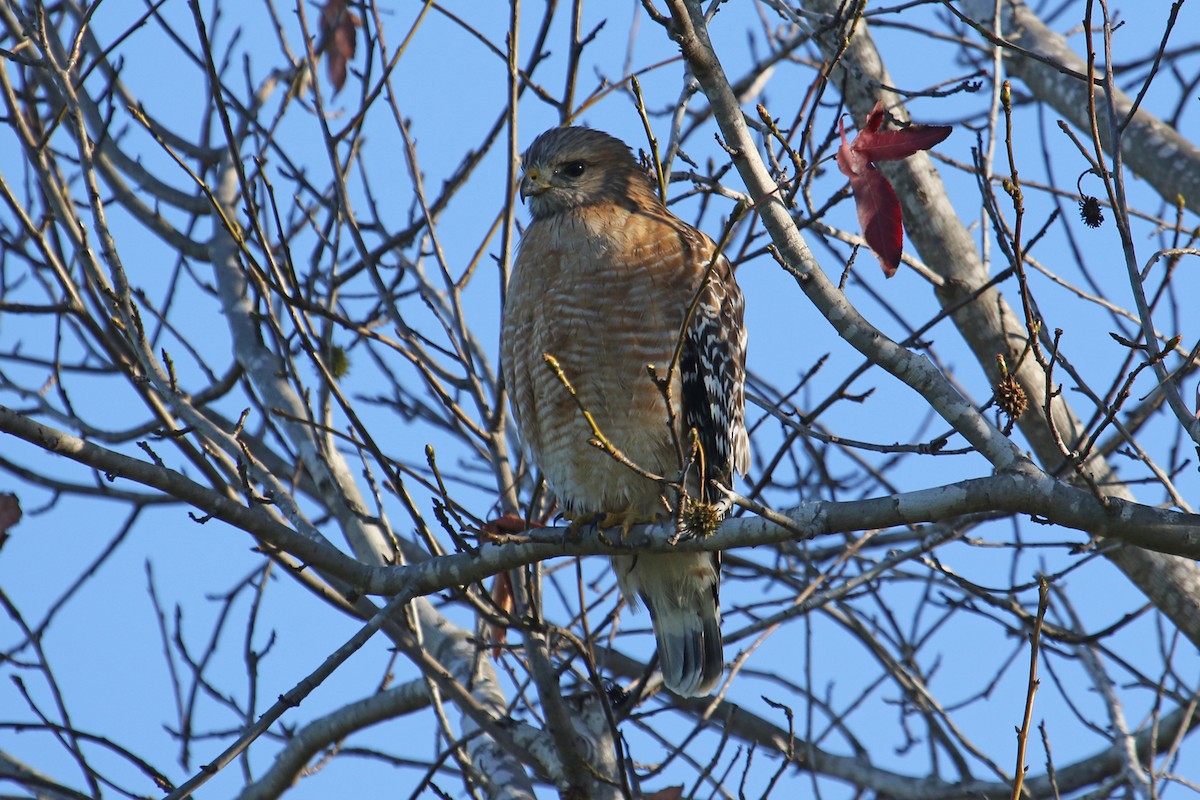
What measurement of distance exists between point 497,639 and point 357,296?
1.69 m

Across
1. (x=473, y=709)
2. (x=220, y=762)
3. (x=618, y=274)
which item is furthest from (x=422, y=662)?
(x=618, y=274)

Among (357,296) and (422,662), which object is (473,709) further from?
(357,296)

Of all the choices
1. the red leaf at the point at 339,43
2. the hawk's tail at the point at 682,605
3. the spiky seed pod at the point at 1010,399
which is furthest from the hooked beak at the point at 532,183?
the spiky seed pod at the point at 1010,399

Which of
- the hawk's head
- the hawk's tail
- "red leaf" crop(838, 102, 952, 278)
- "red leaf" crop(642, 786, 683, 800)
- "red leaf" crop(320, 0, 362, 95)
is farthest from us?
"red leaf" crop(320, 0, 362, 95)

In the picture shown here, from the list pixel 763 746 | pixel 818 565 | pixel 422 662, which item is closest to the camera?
pixel 422 662

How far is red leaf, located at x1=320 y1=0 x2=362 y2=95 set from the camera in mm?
5023

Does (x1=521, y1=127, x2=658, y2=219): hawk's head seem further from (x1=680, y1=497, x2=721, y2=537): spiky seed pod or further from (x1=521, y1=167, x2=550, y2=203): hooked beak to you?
(x1=680, y1=497, x2=721, y2=537): spiky seed pod

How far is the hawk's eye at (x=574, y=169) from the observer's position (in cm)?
468

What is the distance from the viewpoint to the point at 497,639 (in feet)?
15.3

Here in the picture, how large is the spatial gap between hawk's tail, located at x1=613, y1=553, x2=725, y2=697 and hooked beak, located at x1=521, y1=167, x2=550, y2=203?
1.37 metres

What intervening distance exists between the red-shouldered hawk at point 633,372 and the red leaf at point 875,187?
1.26 m

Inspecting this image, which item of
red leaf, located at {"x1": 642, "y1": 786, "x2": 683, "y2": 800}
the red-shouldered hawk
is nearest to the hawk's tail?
the red-shouldered hawk

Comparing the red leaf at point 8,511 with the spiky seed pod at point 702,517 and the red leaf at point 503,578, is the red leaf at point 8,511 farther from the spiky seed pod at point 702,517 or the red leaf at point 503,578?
the spiky seed pod at point 702,517

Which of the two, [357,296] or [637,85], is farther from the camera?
[357,296]
